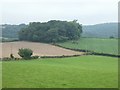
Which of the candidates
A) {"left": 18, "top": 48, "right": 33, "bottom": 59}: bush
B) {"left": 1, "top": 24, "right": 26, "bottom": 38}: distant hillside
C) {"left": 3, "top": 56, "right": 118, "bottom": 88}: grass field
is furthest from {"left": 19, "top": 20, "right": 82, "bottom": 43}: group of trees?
{"left": 3, "top": 56, "right": 118, "bottom": 88}: grass field

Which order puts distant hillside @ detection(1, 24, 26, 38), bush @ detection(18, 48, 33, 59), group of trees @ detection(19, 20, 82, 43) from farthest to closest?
distant hillside @ detection(1, 24, 26, 38) → group of trees @ detection(19, 20, 82, 43) → bush @ detection(18, 48, 33, 59)

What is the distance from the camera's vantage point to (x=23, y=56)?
61.5 meters

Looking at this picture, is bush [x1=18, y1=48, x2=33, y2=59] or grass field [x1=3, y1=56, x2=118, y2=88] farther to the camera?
bush [x1=18, y1=48, x2=33, y2=59]

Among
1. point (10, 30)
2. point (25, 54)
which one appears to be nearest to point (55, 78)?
point (25, 54)

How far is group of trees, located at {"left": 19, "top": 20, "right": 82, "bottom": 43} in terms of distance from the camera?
99.3 m

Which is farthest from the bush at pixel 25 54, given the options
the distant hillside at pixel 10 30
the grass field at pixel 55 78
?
the distant hillside at pixel 10 30

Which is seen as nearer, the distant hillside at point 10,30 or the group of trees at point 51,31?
the group of trees at point 51,31

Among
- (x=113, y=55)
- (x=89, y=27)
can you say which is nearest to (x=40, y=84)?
(x=113, y=55)

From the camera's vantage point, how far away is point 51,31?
103 metres

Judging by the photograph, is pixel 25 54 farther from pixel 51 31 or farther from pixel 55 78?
pixel 51 31

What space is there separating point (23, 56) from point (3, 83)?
147ft

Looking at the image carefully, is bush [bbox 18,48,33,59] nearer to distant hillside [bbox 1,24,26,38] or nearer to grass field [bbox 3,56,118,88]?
grass field [bbox 3,56,118,88]

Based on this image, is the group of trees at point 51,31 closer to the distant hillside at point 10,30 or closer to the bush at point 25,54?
the distant hillside at point 10,30

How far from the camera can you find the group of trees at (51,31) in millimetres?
99312
